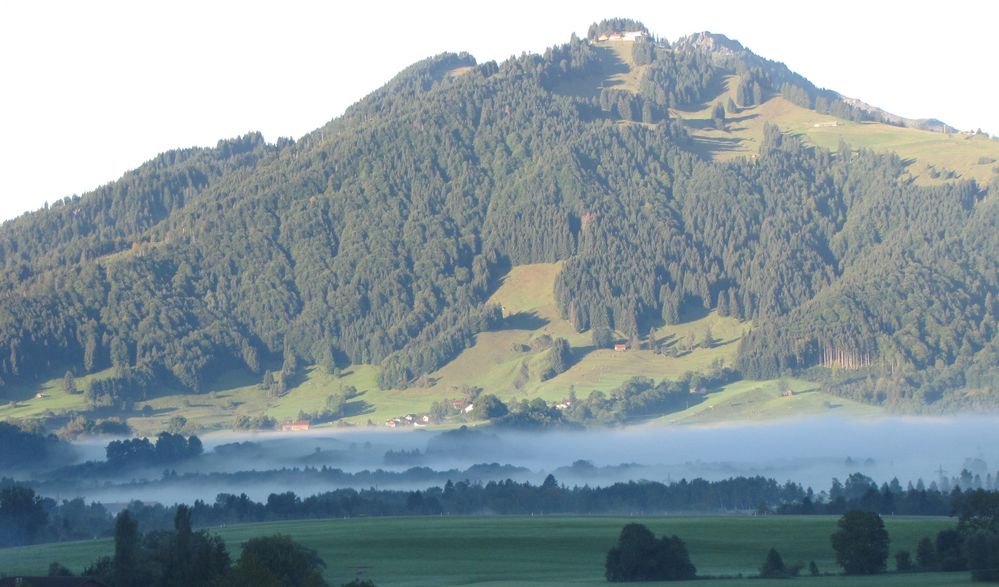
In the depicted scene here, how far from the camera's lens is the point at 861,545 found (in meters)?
112

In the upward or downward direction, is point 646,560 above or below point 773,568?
above

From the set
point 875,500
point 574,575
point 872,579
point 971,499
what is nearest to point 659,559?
point 574,575

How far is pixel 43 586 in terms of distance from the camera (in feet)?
303

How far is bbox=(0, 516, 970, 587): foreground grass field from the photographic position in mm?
111500

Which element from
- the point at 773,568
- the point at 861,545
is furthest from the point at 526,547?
the point at 861,545

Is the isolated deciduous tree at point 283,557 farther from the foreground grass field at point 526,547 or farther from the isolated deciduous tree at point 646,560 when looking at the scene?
the isolated deciduous tree at point 646,560

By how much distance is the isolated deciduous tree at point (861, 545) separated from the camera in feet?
362

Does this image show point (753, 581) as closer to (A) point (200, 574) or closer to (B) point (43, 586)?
(A) point (200, 574)

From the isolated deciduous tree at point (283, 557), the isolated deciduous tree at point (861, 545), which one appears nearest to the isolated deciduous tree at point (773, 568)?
the isolated deciduous tree at point (861, 545)

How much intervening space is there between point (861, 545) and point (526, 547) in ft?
90.9

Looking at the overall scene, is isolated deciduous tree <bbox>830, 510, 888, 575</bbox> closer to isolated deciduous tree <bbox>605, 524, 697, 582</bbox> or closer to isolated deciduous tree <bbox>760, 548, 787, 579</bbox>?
isolated deciduous tree <bbox>760, 548, 787, 579</bbox>

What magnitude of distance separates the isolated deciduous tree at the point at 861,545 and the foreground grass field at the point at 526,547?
4.35 feet

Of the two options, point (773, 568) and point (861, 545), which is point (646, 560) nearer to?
point (773, 568)

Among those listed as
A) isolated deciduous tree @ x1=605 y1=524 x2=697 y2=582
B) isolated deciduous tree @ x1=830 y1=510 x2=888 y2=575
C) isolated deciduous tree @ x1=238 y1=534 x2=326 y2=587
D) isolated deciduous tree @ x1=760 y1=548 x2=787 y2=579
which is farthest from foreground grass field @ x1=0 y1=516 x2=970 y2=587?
isolated deciduous tree @ x1=238 y1=534 x2=326 y2=587
